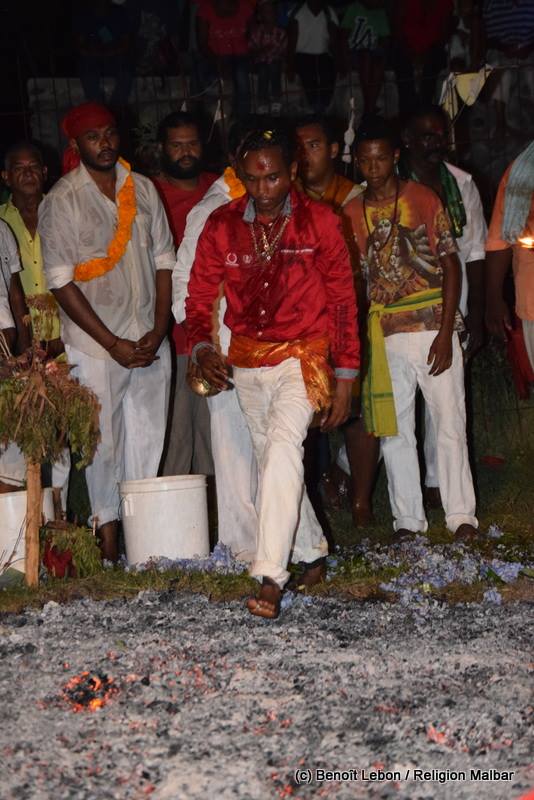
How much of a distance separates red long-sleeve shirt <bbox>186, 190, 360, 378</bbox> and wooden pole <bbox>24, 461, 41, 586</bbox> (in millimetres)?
1039

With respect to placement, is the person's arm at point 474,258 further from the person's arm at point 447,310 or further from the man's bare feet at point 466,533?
the man's bare feet at point 466,533

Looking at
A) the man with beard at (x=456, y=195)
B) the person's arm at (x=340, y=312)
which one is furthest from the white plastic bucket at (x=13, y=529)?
the man with beard at (x=456, y=195)

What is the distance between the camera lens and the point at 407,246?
6.61 m

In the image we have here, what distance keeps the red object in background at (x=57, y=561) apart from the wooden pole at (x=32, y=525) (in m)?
0.12

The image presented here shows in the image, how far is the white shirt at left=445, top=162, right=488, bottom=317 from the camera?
7.36 metres

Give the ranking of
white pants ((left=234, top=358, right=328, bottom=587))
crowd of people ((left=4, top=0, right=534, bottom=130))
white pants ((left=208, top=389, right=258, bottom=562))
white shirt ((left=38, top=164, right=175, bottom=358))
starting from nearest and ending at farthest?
white pants ((left=234, top=358, right=328, bottom=587)) < white pants ((left=208, top=389, right=258, bottom=562)) < white shirt ((left=38, top=164, right=175, bottom=358)) < crowd of people ((left=4, top=0, right=534, bottom=130))

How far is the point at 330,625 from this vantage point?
4.91 metres

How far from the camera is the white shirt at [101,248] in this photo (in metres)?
6.50

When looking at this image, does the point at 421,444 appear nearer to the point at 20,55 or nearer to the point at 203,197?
the point at 203,197

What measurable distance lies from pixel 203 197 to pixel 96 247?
2.17 ft

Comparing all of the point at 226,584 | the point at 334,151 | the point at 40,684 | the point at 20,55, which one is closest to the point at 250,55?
the point at 20,55

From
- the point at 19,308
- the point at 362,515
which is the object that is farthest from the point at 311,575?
the point at 19,308

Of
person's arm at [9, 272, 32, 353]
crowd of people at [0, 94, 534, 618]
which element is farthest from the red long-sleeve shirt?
person's arm at [9, 272, 32, 353]

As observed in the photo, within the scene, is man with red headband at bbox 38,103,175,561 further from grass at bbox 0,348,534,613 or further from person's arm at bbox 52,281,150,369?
grass at bbox 0,348,534,613
